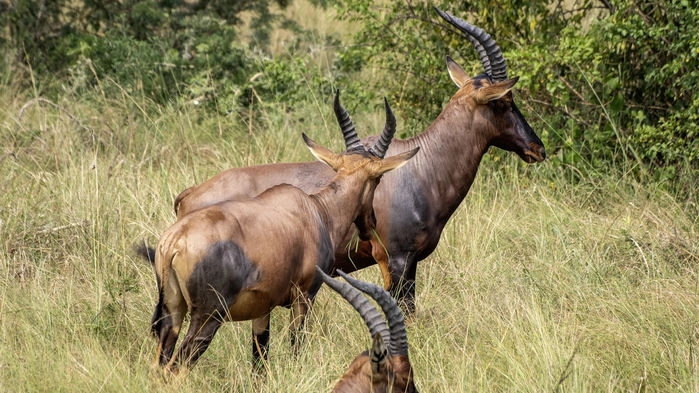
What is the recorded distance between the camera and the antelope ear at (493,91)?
7.83 meters

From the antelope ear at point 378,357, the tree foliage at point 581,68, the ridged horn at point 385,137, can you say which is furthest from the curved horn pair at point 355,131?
the tree foliage at point 581,68

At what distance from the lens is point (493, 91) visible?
7926 mm

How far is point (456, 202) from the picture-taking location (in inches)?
316

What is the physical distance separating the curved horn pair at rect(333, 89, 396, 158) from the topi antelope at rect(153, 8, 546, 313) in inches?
22.1

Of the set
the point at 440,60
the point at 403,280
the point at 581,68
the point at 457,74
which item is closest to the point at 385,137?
the point at 403,280

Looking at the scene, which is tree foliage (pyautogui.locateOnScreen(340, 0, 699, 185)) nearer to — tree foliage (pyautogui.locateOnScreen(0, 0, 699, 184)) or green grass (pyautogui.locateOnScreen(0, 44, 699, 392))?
tree foliage (pyautogui.locateOnScreen(0, 0, 699, 184))

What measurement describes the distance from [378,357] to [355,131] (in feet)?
7.65

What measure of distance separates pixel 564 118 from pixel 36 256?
5.34 m

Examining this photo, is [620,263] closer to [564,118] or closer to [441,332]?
[441,332]

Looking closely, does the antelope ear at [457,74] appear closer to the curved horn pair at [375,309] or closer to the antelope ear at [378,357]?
the curved horn pair at [375,309]

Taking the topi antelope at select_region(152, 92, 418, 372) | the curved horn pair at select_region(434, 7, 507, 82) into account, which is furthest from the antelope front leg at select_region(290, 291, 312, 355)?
the curved horn pair at select_region(434, 7, 507, 82)

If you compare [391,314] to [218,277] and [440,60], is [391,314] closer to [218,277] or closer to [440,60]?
[218,277]

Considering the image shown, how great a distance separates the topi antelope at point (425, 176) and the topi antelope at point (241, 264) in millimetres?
745

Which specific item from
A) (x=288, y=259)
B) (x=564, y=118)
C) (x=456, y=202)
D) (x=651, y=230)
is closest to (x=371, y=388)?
(x=288, y=259)
